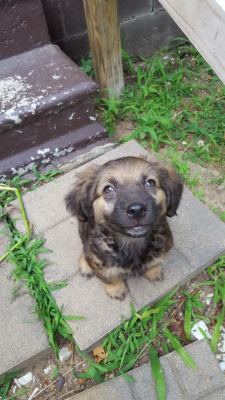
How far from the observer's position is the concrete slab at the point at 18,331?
2096 mm

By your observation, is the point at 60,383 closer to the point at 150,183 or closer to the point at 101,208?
the point at 101,208

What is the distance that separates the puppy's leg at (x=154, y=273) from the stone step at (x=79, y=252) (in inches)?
1.2

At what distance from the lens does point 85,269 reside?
7.66ft

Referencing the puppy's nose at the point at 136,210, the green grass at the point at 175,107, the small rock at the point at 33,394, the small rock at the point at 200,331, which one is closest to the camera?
the puppy's nose at the point at 136,210

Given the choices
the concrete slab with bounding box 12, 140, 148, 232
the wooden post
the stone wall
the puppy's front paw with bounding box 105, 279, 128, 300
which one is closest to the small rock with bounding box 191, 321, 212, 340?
the puppy's front paw with bounding box 105, 279, 128, 300

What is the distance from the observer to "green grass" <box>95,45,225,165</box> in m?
3.12

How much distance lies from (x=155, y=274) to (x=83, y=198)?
678 millimetres

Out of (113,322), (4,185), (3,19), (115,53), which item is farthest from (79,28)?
(113,322)

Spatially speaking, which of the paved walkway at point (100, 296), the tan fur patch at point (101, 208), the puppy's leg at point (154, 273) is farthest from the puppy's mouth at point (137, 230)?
the paved walkway at point (100, 296)

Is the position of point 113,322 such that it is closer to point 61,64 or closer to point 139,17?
point 61,64

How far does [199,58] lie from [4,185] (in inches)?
90.9

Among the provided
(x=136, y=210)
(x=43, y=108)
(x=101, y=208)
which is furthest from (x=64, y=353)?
(x=43, y=108)

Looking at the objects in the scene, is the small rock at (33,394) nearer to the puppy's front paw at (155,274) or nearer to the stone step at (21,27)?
the puppy's front paw at (155,274)

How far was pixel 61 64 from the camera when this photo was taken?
292 cm
